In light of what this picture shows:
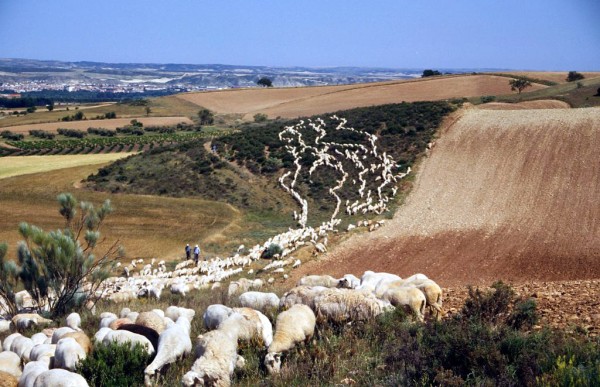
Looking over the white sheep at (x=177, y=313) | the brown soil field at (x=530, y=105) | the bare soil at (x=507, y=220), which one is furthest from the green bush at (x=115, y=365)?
the brown soil field at (x=530, y=105)

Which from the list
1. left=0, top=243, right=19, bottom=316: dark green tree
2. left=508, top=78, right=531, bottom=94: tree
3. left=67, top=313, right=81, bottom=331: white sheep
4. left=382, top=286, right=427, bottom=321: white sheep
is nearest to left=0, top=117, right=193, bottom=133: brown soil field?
left=508, top=78, right=531, bottom=94: tree

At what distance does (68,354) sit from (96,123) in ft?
300

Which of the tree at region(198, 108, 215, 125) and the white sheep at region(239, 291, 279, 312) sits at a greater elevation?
the white sheep at region(239, 291, 279, 312)

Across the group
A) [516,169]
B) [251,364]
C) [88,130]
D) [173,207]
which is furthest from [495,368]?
[88,130]

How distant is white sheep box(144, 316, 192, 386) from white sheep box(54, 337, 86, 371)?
130cm

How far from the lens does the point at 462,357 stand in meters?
8.40

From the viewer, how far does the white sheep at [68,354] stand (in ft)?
33.6

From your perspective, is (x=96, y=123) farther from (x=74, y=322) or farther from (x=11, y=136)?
(x=74, y=322)

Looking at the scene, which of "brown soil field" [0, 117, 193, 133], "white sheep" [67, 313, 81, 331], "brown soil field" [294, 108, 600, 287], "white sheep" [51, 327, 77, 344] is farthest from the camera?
"brown soil field" [0, 117, 193, 133]

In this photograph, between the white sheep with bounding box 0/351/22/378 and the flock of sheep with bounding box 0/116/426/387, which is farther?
the white sheep with bounding box 0/351/22/378

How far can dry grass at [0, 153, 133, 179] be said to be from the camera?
5343cm

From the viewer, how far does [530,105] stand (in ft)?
168

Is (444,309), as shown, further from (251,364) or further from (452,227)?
(452,227)

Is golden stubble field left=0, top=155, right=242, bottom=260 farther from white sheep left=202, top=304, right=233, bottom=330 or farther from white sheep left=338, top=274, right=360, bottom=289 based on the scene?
white sheep left=202, top=304, right=233, bottom=330
